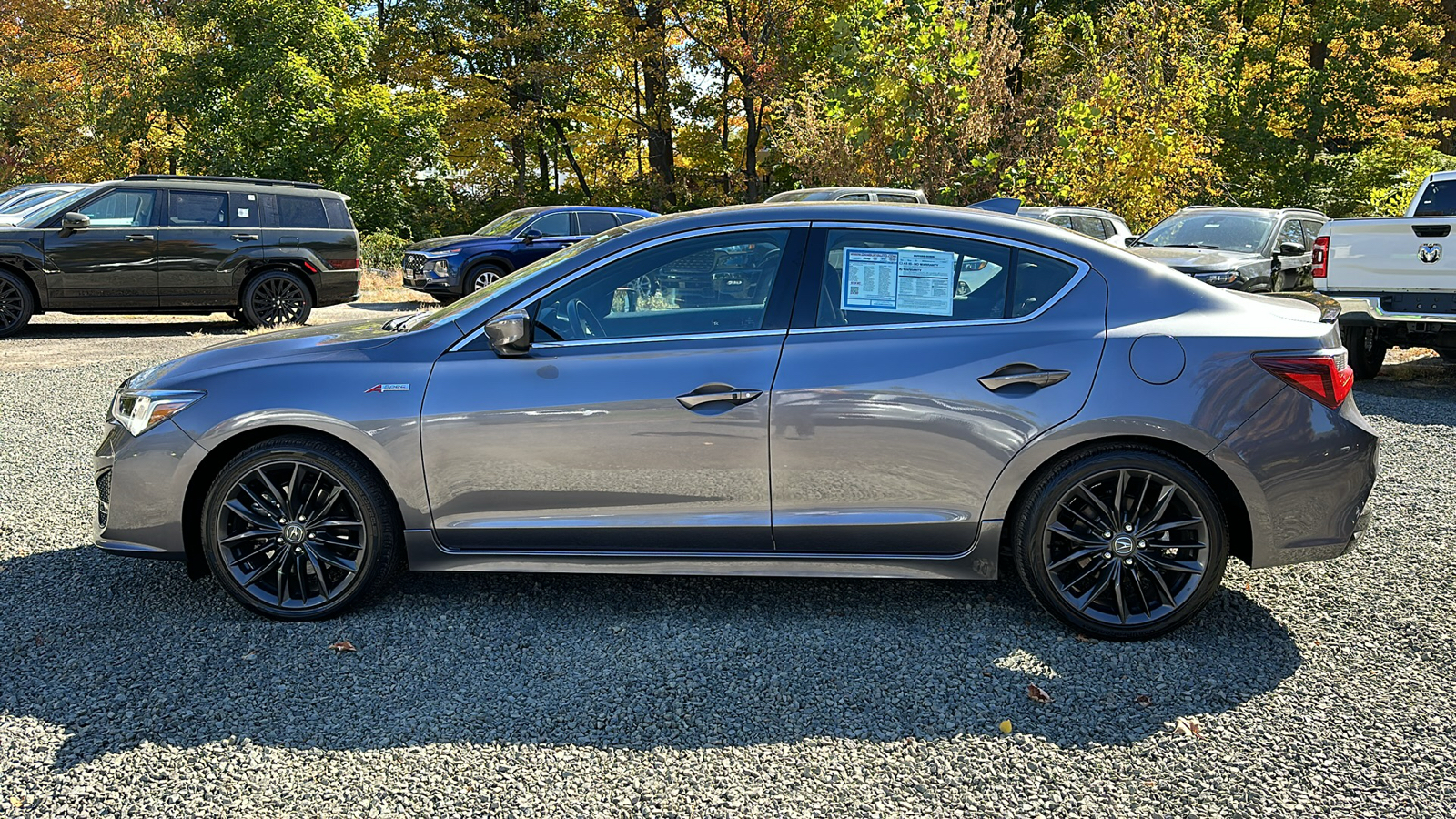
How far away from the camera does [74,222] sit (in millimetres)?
13078

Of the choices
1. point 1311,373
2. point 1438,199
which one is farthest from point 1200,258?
point 1311,373

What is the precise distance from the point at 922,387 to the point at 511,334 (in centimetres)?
151

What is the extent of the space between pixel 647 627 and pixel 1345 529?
2.61 meters

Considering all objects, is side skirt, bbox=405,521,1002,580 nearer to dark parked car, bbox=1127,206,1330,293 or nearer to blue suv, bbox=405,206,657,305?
dark parked car, bbox=1127,206,1330,293

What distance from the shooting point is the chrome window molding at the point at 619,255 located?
4.16m

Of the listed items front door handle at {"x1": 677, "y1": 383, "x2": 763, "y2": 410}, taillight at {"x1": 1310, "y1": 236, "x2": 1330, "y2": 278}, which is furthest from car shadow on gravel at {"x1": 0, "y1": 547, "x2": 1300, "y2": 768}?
taillight at {"x1": 1310, "y1": 236, "x2": 1330, "y2": 278}

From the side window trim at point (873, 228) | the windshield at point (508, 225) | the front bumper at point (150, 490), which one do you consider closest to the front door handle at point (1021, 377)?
the side window trim at point (873, 228)

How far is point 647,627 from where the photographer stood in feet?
13.8

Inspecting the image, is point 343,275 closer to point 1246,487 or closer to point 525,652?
A: point 525,652

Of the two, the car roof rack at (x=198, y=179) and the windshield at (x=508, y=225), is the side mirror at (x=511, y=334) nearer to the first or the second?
the car roof rack at (x=198, y=179)

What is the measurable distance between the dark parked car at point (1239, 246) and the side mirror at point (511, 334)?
32.3ft

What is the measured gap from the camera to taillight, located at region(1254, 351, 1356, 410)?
12.9ft

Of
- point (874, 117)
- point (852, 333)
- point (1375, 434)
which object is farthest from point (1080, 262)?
point (874, 117)

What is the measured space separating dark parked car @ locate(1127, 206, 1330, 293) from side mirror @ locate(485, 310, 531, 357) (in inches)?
388
